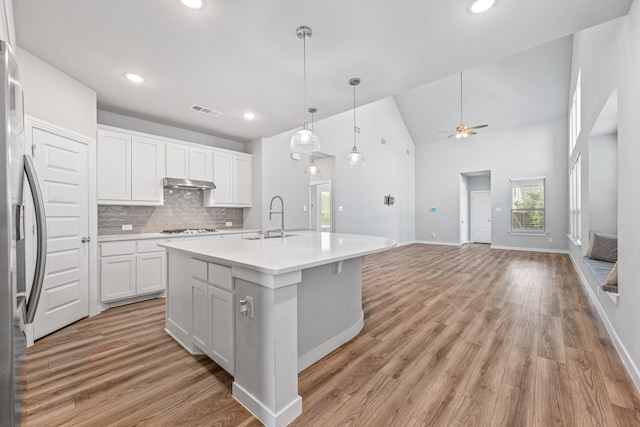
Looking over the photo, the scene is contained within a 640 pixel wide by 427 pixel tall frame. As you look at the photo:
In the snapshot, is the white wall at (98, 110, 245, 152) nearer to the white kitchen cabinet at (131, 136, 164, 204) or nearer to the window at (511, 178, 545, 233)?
the white kitchen cabinet at (131, 136, 164, 204)

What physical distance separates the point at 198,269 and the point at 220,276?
1.21 feet

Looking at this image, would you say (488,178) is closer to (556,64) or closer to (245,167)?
(556,64)

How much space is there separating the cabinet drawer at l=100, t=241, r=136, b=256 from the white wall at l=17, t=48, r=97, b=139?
1299mm

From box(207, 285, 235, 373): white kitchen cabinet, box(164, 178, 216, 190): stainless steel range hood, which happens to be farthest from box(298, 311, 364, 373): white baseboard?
box(164, 178, 216, 190): stainless steel range hood

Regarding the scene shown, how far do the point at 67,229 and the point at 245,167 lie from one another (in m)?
2.85

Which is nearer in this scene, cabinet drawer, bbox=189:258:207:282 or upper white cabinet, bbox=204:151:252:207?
cabinet drawer, bbox=189:258:207:282

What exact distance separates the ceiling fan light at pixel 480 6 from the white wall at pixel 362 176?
152 inches

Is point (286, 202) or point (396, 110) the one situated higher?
point (396, 110)

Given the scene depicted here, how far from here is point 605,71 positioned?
9.52 ft

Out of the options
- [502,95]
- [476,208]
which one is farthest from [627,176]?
[476,208]

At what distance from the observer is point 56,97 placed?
9.37 ft

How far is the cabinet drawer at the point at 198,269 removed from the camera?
207 centimetres

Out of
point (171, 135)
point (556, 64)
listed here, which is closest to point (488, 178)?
point (556, 64)

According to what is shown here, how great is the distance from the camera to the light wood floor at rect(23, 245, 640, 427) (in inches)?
63.1
